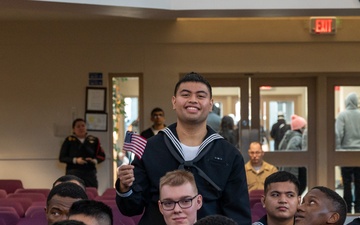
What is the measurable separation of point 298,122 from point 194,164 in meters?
9.81

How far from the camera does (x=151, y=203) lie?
4625mm

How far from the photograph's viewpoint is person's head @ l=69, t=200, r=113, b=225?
4.49m

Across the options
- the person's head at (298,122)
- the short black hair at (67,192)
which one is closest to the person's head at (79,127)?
the person's head at (298,122)

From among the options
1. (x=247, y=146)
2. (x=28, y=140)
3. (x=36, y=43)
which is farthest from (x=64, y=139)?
(x=247, y=146)

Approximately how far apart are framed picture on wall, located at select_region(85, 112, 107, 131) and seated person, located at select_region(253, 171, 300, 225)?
8.36 m

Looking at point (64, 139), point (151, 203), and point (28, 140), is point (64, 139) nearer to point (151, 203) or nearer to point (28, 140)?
point (28, 140)

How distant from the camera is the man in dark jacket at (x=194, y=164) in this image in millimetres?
→ 4559

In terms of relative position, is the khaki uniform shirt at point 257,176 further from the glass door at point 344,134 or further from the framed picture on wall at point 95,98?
the framed picture on wall at point 95,98

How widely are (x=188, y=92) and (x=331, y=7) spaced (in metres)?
6.80

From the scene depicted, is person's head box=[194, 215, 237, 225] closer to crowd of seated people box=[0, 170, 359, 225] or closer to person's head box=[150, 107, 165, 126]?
crowd of seated people box=[0, 170, 359, 225]

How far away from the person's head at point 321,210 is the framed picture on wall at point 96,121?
28.5 feet

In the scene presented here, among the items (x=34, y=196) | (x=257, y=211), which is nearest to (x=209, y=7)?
(x=34, y=196)

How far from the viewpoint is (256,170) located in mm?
11492

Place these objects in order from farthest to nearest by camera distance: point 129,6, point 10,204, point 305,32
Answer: point 305,32 < point 129,6 < point 10,204
